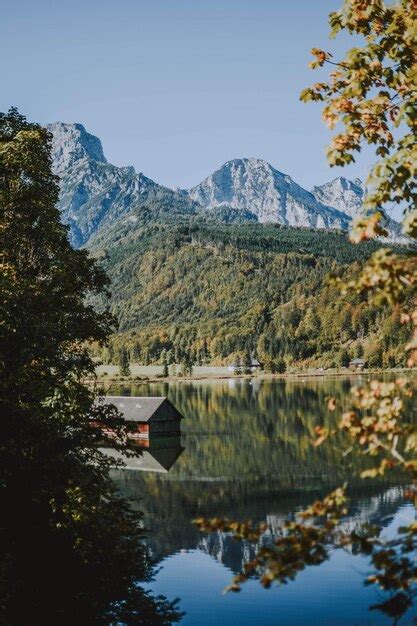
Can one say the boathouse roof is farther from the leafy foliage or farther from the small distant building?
the leafy foliage

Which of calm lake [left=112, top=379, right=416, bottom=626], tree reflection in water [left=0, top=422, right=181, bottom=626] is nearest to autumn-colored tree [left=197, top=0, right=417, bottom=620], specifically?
calm lake [left=112, top=379, right=416, bottom=626]

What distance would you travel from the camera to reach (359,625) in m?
26.4

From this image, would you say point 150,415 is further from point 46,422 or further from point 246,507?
point 46,422

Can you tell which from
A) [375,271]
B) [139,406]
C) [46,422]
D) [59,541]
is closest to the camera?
[375,271]

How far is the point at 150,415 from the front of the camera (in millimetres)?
85750

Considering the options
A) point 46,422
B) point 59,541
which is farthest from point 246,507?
point 46,422

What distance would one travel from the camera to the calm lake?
29084 mm

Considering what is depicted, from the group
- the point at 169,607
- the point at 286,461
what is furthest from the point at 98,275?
the point at 286,461

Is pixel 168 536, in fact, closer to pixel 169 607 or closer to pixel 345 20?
pixel 169 607

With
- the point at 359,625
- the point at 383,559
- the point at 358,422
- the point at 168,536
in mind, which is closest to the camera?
the point at 383,559

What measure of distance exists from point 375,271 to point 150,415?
80.0 m

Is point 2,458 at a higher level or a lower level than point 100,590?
higher

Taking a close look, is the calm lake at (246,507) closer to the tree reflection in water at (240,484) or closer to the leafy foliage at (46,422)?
the tree reflection in water at (240,484)

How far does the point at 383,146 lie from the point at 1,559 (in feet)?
51.8
